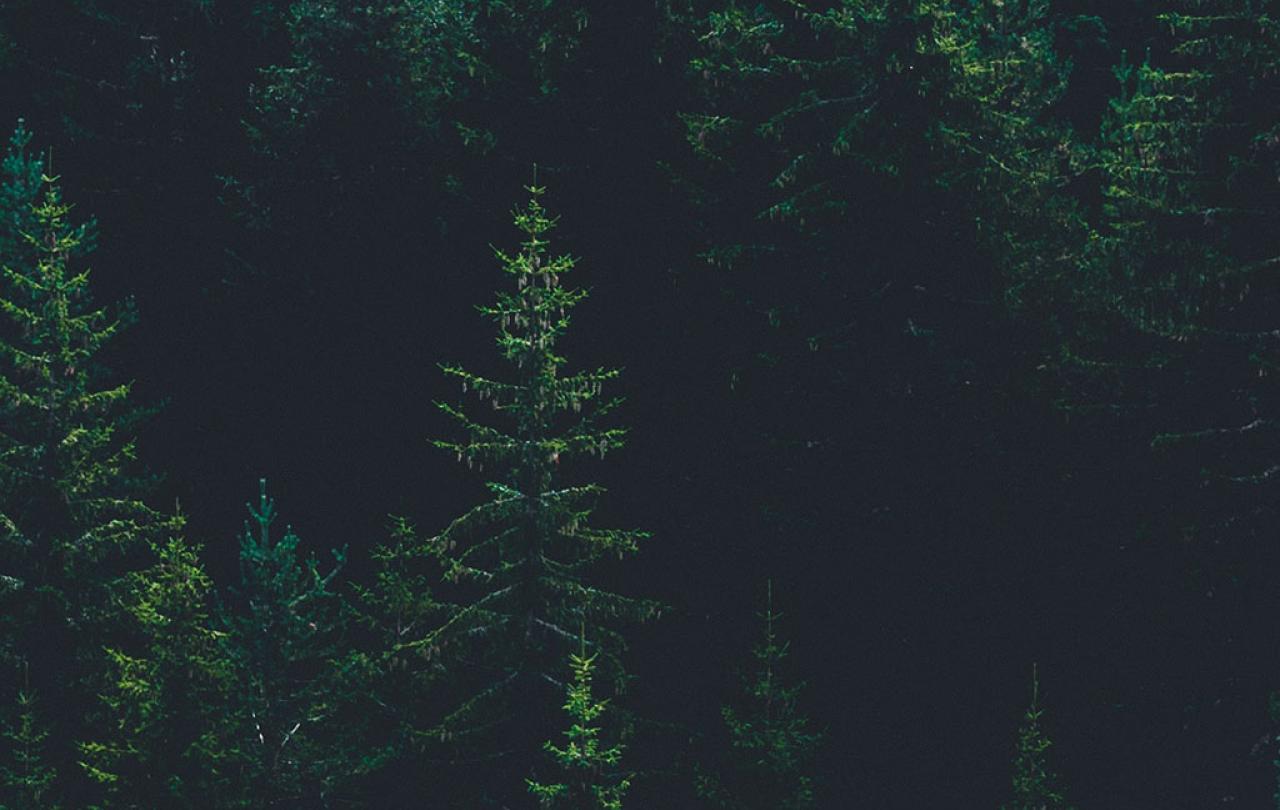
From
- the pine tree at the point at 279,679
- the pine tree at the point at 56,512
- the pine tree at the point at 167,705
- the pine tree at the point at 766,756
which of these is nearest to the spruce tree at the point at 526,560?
the pine tree at the point at 279,679

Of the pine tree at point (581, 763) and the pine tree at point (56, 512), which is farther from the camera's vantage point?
the pine tree at point (56, 512)

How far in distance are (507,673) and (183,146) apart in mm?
15982

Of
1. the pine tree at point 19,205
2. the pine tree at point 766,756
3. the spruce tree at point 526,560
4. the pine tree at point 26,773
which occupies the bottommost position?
the pine tree at point 26,773

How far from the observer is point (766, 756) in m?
21.0

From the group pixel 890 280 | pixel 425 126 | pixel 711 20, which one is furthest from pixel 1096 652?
pixel 425 126

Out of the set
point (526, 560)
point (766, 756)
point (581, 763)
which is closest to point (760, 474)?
point (766, 756)

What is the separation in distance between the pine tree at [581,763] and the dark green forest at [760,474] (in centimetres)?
5

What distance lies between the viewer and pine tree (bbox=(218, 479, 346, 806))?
19750 millimetres

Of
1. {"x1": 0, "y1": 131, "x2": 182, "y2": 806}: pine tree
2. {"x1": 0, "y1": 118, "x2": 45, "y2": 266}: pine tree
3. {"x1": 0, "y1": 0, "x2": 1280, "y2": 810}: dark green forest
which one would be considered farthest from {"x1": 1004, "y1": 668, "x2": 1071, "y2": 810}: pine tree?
{"x1": 0, "y1": 118, "x2": 45, "y2": 266}: pine tree

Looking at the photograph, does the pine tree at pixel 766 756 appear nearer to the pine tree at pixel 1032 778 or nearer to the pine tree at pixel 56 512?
the pine tree at pixel 1032 778

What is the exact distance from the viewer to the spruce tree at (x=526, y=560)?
62.0ft

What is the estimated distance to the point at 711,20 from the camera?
2386 centimetres

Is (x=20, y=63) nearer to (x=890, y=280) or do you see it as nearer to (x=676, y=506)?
(x=676, y=506)

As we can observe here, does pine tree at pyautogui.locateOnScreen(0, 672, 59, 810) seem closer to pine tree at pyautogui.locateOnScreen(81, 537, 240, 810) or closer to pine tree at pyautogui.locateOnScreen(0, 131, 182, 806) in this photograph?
pine tree at pyautogui.locateOnScreen(0, 131, 182, 806)
